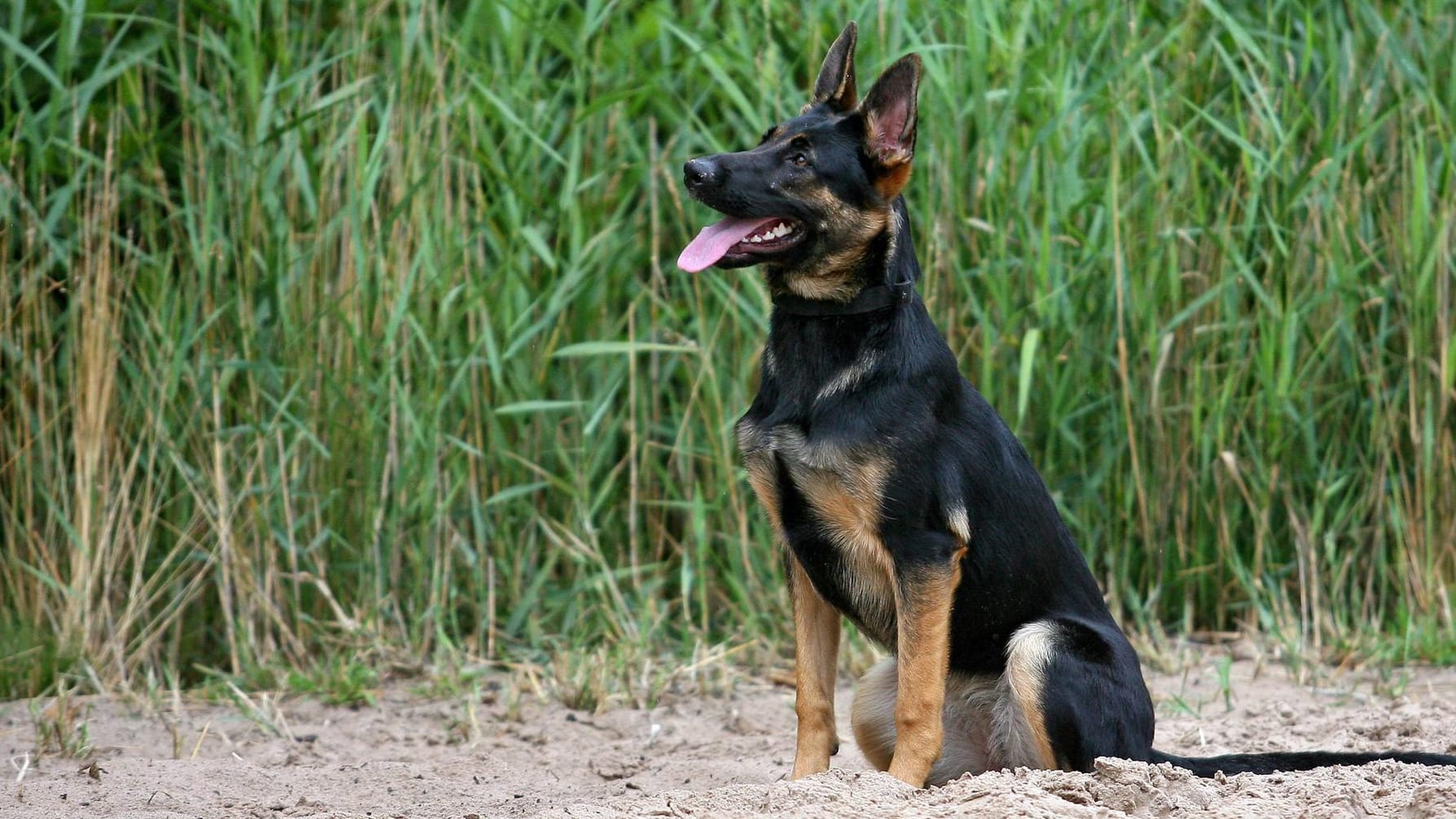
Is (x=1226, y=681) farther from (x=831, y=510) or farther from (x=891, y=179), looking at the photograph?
(x=891, y=179)

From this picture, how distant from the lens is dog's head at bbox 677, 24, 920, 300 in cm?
346

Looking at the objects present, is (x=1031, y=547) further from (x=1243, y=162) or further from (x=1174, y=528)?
(x=1243, y=162)

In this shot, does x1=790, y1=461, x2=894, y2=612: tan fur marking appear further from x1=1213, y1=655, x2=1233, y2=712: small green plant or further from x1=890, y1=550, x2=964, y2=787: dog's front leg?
x1=1213, y1=655, x2=1233, y2=712: small green plant

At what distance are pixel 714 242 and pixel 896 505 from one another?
72 cm

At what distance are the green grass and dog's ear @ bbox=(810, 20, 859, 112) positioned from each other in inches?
43.4

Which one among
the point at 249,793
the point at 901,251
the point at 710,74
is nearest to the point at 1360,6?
the point at 710,74

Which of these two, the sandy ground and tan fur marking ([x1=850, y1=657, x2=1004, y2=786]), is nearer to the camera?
the sandy ground

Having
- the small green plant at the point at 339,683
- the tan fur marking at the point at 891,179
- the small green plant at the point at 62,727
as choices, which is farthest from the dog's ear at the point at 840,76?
the small green plant at the point at 62,727

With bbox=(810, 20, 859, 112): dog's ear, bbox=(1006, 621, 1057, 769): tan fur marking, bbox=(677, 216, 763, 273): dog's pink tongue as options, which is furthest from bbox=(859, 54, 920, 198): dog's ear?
bbox=(1006, 621, 1057, 769): tan fur marking

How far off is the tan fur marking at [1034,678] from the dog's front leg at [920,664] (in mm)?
170

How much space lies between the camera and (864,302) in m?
3.55

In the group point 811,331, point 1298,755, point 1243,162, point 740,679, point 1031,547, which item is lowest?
point 740,679

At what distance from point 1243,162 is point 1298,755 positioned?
7.95ft

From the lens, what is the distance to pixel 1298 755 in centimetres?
345
